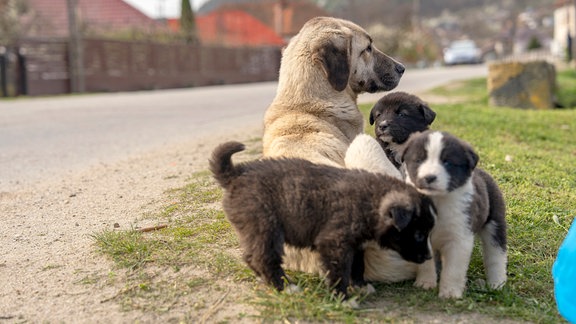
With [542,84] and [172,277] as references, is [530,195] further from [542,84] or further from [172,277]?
[542,84]

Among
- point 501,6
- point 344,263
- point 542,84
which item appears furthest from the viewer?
point 501,6

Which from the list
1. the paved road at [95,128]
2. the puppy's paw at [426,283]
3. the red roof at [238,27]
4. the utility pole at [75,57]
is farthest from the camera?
the red roof at [238,27]

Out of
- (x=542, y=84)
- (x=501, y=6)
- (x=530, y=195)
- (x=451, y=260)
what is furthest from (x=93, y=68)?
(x=501, y=6)

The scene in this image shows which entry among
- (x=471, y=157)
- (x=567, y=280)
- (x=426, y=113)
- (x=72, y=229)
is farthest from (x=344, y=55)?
(x=72, y=229)

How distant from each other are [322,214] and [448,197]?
75cm

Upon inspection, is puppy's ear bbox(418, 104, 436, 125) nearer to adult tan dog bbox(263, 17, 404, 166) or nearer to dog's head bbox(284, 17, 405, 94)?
adult tan dog bbox(263, 17, 404, 166)

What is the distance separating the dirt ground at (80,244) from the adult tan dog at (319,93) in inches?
48.1

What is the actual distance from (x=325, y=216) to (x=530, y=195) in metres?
3.32

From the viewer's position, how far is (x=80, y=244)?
502 cm

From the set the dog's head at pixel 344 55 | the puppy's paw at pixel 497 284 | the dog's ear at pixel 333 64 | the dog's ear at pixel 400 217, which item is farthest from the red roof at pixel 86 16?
the dog's ear at pixel 400 217

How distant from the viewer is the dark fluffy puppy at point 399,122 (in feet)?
16.6

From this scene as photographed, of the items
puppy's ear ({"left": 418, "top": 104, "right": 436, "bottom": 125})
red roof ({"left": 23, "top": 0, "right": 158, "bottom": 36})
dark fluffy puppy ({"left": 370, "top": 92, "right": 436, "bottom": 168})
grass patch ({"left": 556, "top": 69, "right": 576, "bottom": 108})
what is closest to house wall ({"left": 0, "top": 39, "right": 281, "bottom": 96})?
red roof ({"left": 23, "top": 0, "right": 158, "bottom": 36})

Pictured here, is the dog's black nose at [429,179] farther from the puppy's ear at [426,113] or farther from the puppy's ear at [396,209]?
the puppy's ear at [426,113]

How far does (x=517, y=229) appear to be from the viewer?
5.38 m
